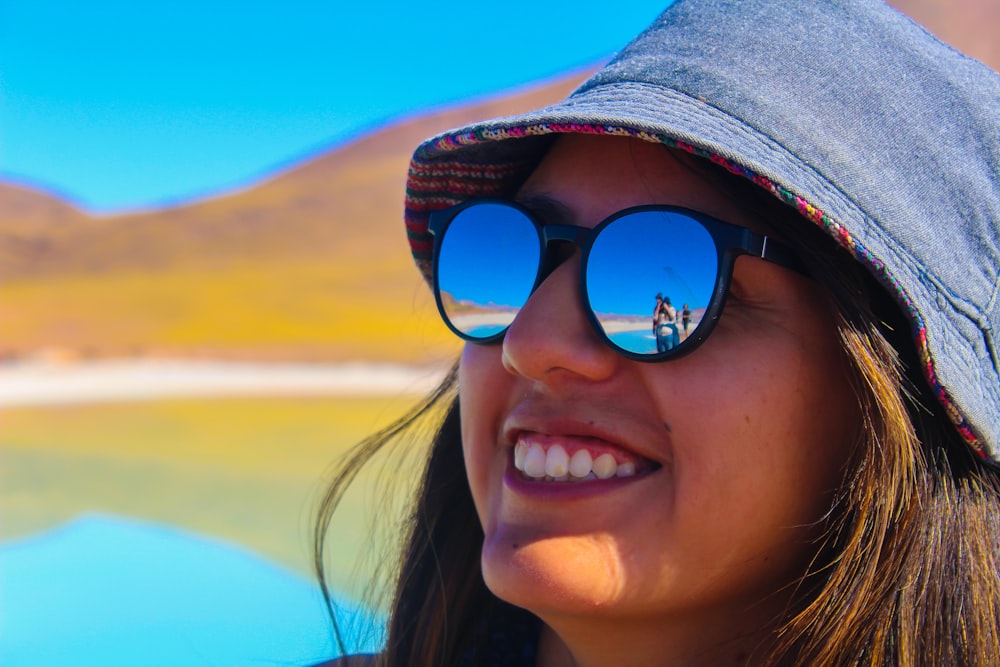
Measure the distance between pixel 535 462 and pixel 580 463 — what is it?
2.9 inches

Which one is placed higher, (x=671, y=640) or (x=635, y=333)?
(x=635, y=333)

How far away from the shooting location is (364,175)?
4350cm

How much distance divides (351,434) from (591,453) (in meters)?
7.92

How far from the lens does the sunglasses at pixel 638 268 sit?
1.11 metres

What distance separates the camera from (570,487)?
1.15 m

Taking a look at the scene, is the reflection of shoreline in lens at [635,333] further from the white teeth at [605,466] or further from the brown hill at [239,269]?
the brown hill at [239,269]

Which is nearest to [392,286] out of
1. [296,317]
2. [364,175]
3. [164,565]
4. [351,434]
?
[296,317]

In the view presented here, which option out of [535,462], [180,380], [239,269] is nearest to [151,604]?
[535,462]

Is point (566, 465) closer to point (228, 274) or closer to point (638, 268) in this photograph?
point (638, 268)

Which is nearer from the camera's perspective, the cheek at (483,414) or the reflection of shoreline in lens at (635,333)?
the reflection of shoreline in lens at (635,333)

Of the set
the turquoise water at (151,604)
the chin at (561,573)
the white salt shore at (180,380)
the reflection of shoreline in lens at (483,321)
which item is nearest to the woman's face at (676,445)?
the chin at (561,573)

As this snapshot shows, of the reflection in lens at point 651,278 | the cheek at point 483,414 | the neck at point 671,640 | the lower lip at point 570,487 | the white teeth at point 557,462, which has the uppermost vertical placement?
the reflection in lens at point 651,278

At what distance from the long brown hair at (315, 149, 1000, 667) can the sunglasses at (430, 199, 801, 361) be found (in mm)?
72

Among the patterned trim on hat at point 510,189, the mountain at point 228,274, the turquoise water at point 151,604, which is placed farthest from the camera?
the mountain at point 228,274
